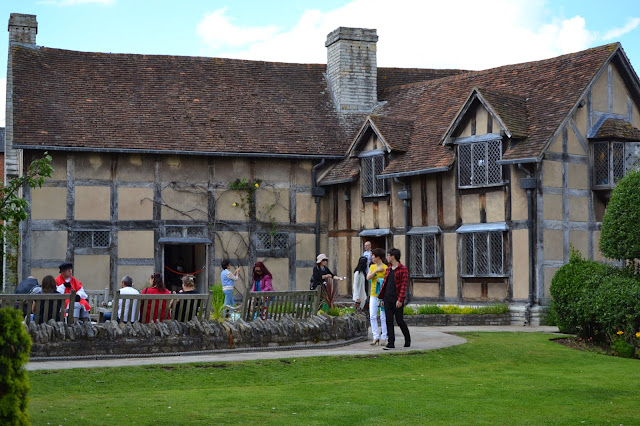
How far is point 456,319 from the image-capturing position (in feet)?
70.5

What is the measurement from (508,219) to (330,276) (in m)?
5.99

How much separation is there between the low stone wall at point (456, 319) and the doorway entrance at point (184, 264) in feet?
23.5

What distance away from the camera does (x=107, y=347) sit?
13320 millimetres

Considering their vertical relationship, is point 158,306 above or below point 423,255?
below

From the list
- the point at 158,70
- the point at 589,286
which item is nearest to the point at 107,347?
the point at 589,286

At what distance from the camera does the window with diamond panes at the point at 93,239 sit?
25375mm

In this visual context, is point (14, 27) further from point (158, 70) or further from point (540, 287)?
point (540, 287)

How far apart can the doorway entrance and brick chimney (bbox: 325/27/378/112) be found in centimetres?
646

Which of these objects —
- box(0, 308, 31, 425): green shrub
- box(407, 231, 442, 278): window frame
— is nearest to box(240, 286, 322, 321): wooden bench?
box(0, 308, 31, 425): green shrub

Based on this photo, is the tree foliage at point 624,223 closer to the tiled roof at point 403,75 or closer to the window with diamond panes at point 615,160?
the window with diamond panes at point 615,160

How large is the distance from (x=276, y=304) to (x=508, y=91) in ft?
39.7

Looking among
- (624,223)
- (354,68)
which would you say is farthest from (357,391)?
(354,68)

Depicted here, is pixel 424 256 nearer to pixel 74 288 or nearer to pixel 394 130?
pixel 394 130

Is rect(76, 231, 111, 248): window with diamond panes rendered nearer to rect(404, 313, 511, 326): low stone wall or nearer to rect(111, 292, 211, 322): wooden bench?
rect(404, 313, 511, 326): low stone wall
